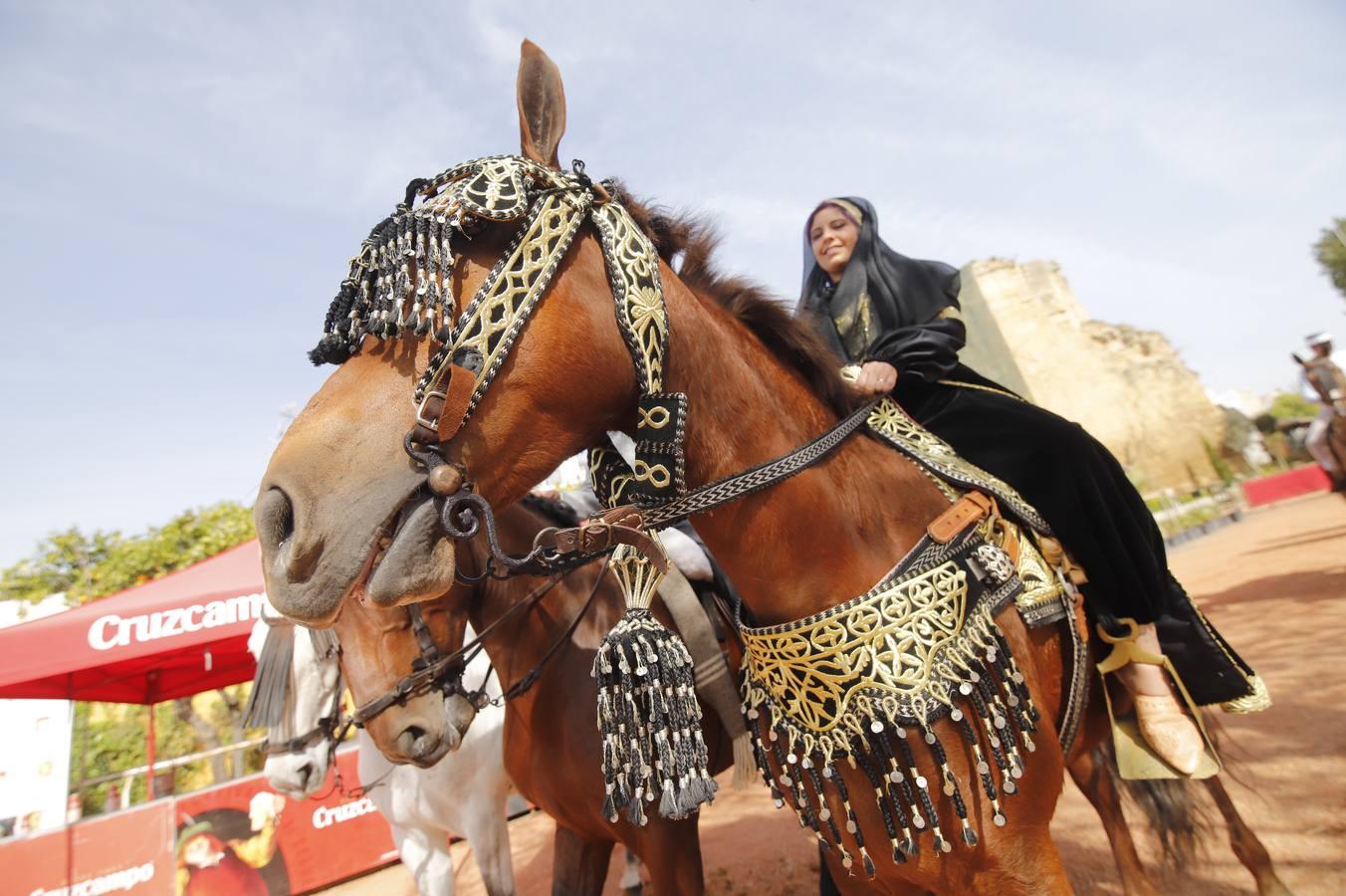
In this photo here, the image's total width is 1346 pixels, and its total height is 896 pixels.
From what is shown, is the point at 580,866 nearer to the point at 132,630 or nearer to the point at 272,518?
the point at 272,518

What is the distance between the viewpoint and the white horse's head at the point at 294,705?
3764 mm

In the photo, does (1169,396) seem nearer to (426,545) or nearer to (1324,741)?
(1324,741)

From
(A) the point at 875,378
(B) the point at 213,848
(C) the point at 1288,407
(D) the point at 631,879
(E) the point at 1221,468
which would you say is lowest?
(D) the point at 631,879

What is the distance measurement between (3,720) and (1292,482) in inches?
1477

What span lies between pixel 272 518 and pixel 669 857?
7.47 feet

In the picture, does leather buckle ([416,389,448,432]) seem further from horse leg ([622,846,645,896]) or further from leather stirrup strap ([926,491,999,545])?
horse leg ([622,846,645,896])

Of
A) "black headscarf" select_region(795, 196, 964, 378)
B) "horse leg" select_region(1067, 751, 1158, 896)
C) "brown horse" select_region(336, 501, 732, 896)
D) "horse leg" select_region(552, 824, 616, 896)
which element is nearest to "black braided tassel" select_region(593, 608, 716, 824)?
"black headscarf" select_region(795, 196, 964, 378)

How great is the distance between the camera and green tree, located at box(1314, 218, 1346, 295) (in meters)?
32.9

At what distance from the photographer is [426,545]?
3.42 ft

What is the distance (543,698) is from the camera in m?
2.97

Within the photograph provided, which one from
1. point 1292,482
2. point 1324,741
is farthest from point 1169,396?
point 1324,741

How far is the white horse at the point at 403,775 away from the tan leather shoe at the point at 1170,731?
10.5ft

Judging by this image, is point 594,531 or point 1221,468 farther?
point 1221,468

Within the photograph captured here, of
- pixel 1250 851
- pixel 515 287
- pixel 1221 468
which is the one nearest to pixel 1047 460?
pixel 515 287
